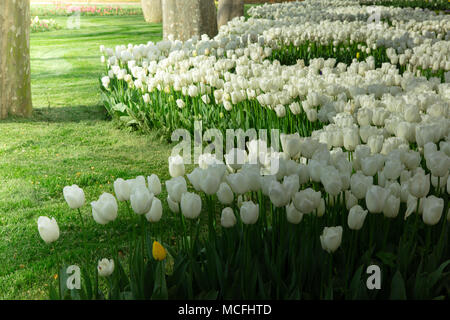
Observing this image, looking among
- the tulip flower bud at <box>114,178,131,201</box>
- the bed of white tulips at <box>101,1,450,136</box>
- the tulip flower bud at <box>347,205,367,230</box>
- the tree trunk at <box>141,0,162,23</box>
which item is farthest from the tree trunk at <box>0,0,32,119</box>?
the tree trunk at <box>141,0,162,23</box>

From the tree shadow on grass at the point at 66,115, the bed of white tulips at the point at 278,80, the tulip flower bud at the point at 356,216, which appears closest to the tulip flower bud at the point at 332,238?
the tulip flower bud at the point at 356,216

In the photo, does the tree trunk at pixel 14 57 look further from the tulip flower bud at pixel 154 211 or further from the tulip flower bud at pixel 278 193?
the tulip flower bud at pixel 278 193

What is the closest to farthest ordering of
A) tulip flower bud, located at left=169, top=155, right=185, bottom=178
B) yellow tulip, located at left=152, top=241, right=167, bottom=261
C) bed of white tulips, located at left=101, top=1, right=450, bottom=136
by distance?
yellow tulip, located at left=152, top=241, right=167, bottom=261 < tulip flower bud, located at left=169, top=155, right=185, bottom=178 < bed of white tulips, located at left=101, top=1, right=450, bottom=136

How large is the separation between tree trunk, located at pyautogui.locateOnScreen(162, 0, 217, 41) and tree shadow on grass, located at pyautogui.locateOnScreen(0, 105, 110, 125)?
227 centimetres

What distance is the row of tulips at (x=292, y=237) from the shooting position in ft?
6.75

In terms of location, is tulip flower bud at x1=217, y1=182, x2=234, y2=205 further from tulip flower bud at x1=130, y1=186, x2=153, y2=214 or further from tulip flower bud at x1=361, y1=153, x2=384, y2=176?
tulip flower bud at x1=361, y1=153, x2=384, y2=176

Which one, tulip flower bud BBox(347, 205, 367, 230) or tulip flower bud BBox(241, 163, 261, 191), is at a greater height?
tulip flower bud BBox(241, 163, 261, 191)

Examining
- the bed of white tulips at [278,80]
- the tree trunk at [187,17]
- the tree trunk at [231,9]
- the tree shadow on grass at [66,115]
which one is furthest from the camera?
the tree trunk at [231,9]

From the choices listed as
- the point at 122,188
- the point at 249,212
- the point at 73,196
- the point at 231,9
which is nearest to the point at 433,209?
the point at 249,212

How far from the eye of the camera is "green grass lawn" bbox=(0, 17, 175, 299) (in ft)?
11.2

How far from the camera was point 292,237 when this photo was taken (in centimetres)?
226

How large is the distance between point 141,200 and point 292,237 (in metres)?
0.68

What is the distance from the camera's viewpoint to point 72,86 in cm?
984
